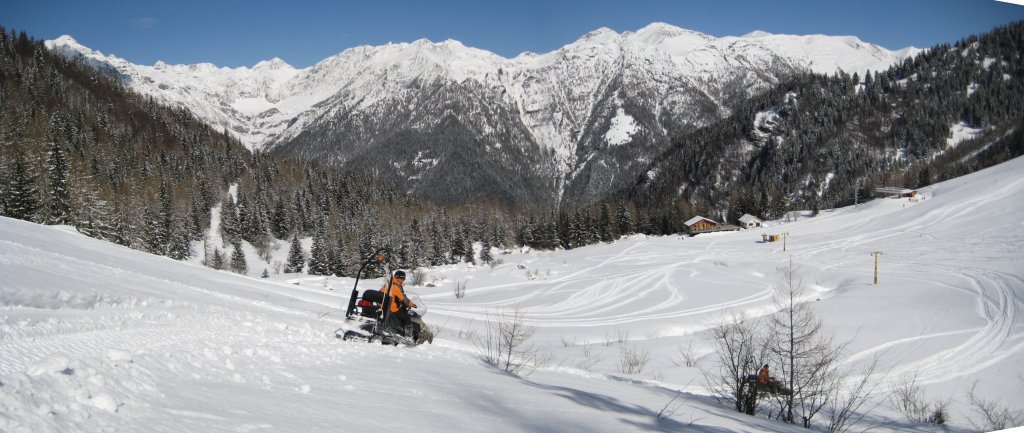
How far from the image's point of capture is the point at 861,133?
439 ft

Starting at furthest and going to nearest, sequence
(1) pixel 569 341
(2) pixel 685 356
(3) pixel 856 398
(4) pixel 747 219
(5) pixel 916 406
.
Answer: (4) pixel 747 219 → (1) pixel 569 341 → (2) pixel 685 356 → (5) pixel 916 406 → (3) pixel 856 398

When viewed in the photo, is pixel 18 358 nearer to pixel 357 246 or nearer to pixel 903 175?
pixel 357 246

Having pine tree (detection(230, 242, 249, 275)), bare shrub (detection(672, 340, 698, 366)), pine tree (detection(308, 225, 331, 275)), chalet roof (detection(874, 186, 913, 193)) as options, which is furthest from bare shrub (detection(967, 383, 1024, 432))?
chalet roof (detection(874, 186, 913, 193))

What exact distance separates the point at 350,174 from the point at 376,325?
10981 centimetres

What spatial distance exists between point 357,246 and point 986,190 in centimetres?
7245

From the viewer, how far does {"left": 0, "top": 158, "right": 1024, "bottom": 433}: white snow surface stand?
2809mm

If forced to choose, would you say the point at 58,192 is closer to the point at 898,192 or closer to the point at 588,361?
the point at 588,361

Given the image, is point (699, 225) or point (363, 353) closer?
point (363, 353)

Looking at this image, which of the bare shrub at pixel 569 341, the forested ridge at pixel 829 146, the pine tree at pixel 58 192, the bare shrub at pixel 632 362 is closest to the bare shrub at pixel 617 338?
the bare shrub at pixel 569 341

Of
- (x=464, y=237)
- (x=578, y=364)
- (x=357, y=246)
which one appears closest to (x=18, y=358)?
(x=578, y=364)

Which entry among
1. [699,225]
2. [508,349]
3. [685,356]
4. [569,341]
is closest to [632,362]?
[685,356]

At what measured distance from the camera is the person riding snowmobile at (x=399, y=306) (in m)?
8.68

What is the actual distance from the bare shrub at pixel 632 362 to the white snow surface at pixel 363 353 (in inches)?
11.3

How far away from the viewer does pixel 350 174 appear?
112375mm
